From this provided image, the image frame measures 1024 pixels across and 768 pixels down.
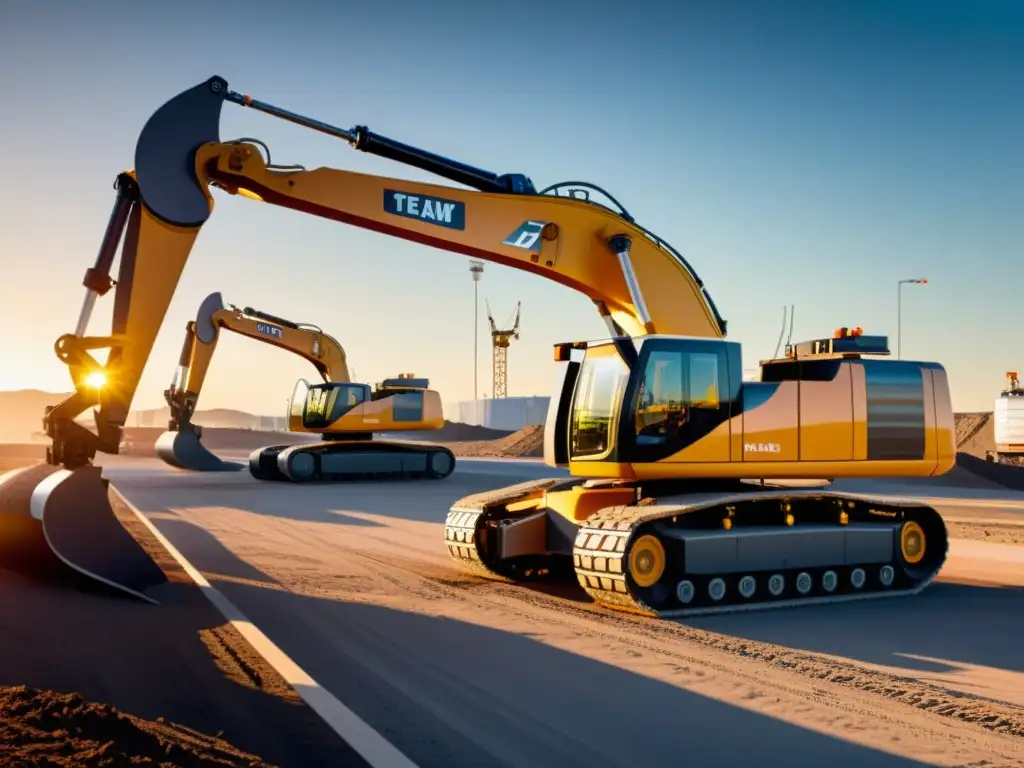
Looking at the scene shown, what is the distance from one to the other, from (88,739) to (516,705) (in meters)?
2.84

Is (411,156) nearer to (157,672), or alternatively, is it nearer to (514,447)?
(157,672)

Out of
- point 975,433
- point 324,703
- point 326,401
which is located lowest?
point 324,703

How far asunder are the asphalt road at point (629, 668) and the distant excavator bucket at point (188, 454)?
78.2 ft

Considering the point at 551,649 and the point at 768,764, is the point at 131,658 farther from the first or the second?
the point at 768,764

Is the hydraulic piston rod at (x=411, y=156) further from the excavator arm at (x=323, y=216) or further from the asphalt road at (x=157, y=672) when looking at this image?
the asphalt road at (x=157, y=672)

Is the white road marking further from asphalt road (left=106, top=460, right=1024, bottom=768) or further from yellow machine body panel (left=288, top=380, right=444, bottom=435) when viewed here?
yellow machine body panel (left=288, top=380, right=444, bottom=435)

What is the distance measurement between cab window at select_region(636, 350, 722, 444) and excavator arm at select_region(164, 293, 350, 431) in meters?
24.2

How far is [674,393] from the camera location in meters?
11.6

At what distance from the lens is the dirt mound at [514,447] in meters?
66.1

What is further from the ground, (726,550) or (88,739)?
(726,550)

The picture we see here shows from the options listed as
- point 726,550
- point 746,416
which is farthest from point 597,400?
point 726,550

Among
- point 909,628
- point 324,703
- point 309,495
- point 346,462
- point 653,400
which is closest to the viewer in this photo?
point 324,703

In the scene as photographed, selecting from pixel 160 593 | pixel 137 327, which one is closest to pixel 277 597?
pixel 160 593

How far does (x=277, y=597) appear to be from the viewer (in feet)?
35.5
